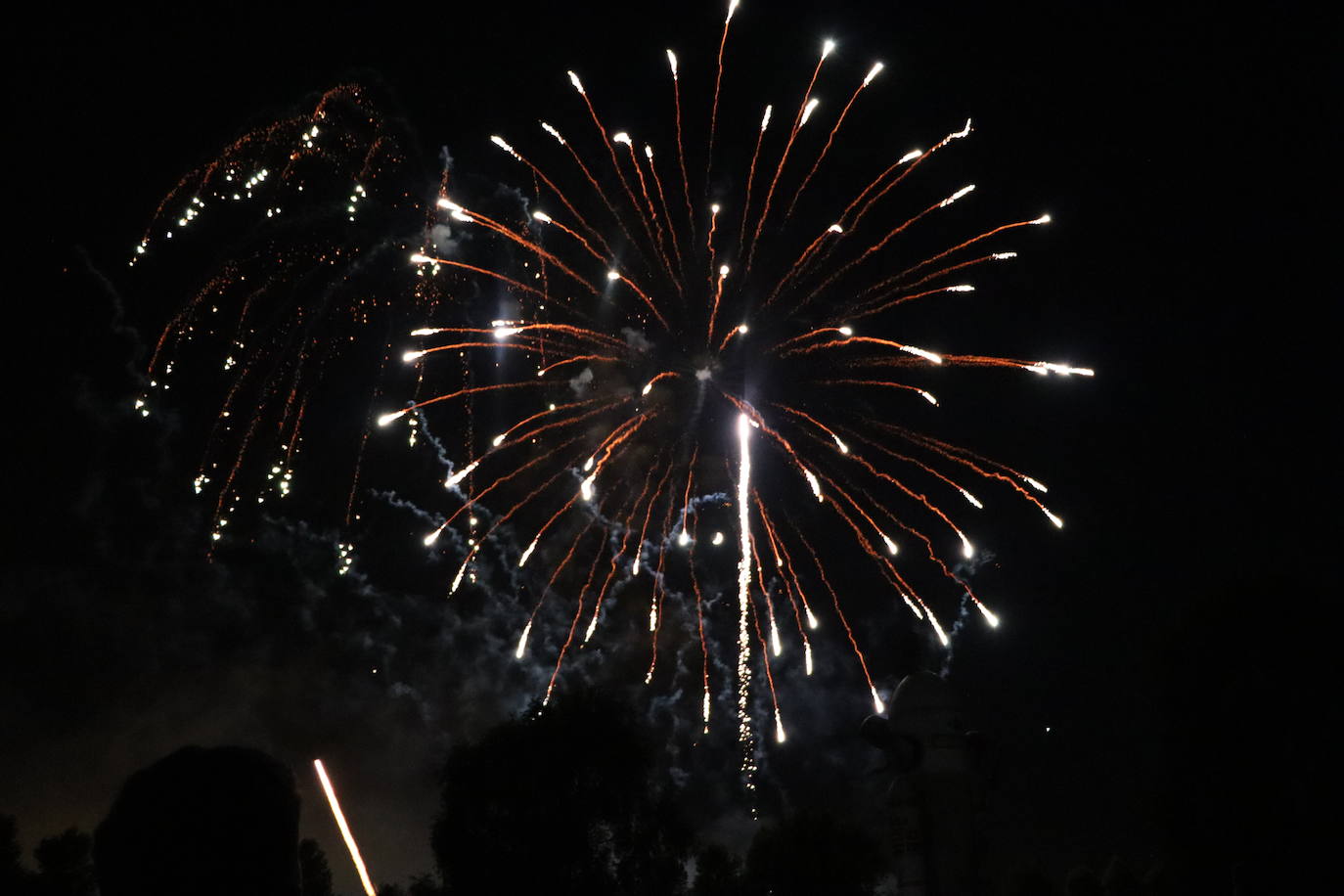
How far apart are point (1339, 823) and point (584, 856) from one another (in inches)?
925

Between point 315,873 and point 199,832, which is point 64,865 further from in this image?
point 199,832

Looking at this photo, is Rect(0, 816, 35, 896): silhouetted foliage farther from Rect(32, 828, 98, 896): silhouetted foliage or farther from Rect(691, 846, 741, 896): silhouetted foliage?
Rect(691, 846, 741, 896): silhouetted foliage

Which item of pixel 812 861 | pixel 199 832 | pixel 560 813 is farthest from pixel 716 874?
pixel 199 832

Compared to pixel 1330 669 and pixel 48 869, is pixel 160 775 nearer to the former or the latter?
pixel 1330 669

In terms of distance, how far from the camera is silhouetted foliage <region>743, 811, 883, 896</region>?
2299 inches

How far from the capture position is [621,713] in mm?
45406

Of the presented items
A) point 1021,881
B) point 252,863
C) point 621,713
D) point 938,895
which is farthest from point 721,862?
point 252,863

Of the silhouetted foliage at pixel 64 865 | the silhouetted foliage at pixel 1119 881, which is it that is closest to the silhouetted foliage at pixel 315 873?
the silhouetted foliage at pixel 64 865

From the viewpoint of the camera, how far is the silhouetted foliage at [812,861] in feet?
192

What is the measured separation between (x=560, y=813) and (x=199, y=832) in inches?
1629

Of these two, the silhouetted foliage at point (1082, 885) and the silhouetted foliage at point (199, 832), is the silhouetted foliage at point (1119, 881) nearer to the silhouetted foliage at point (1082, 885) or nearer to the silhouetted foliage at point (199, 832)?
the silhouetted foliage at point (1082, 885)

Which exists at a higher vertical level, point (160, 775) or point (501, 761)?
point (501, 761)

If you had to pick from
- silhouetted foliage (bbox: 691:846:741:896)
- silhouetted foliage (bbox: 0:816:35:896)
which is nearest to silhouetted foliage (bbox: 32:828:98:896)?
silhouetted foliage (bbox: 0:816:35:896)

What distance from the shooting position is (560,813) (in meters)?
42.6
